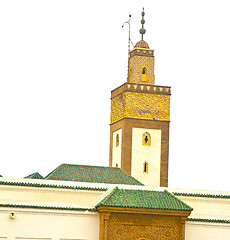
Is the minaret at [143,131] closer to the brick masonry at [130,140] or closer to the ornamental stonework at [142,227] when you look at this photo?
the brick masonry at [130,140]

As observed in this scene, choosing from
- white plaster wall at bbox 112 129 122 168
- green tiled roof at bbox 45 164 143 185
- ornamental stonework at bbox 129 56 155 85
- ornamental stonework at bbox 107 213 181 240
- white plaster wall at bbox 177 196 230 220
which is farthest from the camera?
ornamental stonework at bbox 129 56 155 85

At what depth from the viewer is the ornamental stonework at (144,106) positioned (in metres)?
44.8

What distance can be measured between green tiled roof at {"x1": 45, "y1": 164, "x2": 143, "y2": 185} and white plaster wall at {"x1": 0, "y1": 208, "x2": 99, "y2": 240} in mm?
5192

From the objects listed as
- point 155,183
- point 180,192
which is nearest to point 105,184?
point 180,192

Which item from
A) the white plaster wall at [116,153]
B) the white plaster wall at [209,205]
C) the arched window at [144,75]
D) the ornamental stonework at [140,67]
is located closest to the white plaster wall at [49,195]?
the white plaster wall at [209,205]

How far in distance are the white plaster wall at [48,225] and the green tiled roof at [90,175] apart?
5192mm

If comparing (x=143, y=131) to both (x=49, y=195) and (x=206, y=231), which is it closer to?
(x=49, y=195)

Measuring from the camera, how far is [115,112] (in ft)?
153

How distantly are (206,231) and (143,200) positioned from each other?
9.36ft

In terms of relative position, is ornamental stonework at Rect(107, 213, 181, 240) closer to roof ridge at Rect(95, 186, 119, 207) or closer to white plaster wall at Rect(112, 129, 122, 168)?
roof ridge at Rect(95, 186, 119, 207)

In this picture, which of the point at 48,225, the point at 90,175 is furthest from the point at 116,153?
the point at 48,225

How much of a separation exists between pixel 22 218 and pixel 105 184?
483 cm

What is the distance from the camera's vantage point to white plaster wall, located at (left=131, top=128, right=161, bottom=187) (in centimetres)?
4422

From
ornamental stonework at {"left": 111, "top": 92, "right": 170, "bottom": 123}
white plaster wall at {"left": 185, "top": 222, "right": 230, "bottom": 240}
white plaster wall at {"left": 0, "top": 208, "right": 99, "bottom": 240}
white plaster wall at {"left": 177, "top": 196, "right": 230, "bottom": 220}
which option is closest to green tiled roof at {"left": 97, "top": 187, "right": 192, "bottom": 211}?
white plaster wall at {"left": 0, "top": 208, "right": 99, "bottom": 240}
